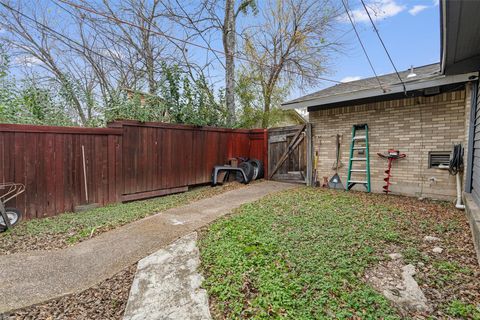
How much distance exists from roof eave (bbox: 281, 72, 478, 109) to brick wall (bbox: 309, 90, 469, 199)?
462 millimetres

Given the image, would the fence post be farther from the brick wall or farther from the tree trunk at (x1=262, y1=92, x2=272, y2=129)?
the tree trunk at (x1=262, y1=92, x2=272, y2=129)

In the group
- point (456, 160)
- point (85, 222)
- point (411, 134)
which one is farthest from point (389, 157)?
point (85, 222)

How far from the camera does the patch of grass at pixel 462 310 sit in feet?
5.78

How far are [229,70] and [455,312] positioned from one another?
9183mm

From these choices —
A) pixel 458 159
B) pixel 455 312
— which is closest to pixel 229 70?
pixel 458 159

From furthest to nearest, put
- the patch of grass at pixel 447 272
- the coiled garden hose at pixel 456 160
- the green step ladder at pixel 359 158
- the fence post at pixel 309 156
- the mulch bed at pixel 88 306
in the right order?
the fence post at pixel 309 156 < the green step ladder at pixel 359 158 < the coiled garden hose at pixel 456 160 < the patch of grass at pixel 447 272 < the mulch bed at pixel 88 306

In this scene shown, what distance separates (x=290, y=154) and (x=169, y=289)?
18.9 feet

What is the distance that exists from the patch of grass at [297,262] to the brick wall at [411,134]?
1.69 metres

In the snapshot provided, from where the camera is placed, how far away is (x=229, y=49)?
962 cm

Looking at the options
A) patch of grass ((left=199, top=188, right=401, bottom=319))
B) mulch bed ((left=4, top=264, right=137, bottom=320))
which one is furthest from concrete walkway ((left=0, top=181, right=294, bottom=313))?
patch of grass ((left=199, top=188, right=401, bottom=319))

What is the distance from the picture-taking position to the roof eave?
429 centimetres

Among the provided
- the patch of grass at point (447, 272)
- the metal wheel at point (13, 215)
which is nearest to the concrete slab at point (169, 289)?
the patch of grass at point (447, 272)

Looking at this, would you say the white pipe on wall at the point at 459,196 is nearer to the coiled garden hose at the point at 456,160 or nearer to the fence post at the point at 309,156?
the coiled garden hose at the point at 456,160

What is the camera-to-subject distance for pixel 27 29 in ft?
30.8
